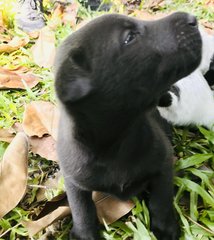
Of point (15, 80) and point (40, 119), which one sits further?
point (15, 80)

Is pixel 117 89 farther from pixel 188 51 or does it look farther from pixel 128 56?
pixel 188 51

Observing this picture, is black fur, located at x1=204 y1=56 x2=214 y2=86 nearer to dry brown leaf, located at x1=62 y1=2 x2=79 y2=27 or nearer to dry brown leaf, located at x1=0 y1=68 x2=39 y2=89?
dry brown leaf, located at x1=0 y1=68 x2=39 y2=89

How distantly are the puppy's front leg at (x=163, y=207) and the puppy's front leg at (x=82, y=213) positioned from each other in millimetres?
331

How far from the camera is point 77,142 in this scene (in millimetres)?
2564

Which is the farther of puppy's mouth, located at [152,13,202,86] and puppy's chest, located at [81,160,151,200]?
puppy's chest, located at [81,160,151,200]

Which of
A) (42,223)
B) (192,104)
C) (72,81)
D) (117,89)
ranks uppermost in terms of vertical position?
(72,81)

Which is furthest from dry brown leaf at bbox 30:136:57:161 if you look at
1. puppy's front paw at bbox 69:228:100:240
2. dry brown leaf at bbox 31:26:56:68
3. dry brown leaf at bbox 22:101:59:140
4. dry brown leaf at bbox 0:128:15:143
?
dry brown leaf at bbox 31:26:56:68

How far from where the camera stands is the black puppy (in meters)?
2.26

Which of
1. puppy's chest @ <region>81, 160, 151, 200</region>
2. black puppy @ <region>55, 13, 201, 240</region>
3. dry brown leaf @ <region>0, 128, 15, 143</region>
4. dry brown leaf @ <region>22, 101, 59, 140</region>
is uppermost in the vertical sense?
black puppy @ <region>55, 13, 201, 240</region>

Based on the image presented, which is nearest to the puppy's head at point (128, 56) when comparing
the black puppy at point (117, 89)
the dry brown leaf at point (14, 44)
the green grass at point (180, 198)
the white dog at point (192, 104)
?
the black puppy at point (117, 89)

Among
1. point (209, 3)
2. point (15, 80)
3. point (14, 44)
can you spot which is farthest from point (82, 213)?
point (209, 3)

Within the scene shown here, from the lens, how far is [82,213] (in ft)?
9.14

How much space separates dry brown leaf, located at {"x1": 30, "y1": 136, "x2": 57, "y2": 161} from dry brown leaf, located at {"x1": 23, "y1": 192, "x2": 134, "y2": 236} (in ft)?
1.18

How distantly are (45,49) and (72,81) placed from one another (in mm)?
2466
